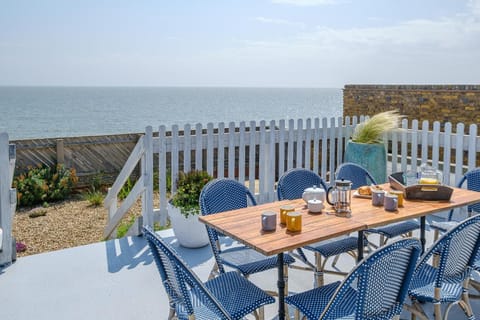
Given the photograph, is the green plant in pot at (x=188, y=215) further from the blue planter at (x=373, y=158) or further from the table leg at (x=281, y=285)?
the blue planter at (x=373, y=158)

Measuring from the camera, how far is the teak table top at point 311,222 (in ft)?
7.37

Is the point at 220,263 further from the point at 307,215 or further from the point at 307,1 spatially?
the point at 307,1

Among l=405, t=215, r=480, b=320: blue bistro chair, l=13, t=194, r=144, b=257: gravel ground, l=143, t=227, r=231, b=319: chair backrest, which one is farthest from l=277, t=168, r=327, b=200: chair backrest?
l=13, t=194, r=144, b=257: gravel ground

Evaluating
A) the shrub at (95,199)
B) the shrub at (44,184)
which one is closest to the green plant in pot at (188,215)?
the shrub at (95,199)

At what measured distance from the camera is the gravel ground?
6.93m

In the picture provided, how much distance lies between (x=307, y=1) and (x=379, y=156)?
15.8 ft

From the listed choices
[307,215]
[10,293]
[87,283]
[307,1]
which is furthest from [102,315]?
[307,1]

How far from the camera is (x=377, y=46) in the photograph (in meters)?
16.5

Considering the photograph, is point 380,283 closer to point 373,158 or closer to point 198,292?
point 198,292

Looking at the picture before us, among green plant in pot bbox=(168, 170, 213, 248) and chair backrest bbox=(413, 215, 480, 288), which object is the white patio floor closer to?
green plant in pot bbox=(168, 170, 213, 248)

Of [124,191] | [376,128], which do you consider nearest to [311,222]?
[376,128]

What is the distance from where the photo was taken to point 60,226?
7.82m

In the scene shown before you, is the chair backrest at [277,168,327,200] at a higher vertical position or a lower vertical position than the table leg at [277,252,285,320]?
higher

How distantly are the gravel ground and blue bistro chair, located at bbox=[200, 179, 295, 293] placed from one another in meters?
4.34
